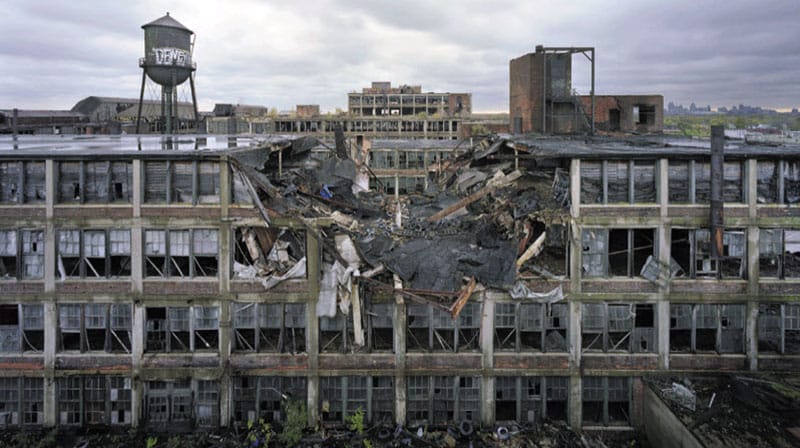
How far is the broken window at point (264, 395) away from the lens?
76.0 feet

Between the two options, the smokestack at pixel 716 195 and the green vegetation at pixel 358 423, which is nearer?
the smokestack at pixel 716 195

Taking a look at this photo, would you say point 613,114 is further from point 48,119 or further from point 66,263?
point 48,119

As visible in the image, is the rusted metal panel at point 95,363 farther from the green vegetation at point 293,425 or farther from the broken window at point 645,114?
the broken window at point 645,114

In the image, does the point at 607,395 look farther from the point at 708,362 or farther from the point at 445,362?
the point at 445,362

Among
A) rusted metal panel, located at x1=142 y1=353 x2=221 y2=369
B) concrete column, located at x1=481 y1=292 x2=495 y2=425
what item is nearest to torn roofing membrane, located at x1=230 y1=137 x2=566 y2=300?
concrete column, located at x1=481 y1=292 x2=495 y2=425

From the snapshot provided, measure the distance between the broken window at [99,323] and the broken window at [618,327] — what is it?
18.4m

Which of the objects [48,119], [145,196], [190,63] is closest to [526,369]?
[145,196]

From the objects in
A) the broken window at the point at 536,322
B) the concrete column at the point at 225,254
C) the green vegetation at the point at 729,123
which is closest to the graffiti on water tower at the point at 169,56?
the concrete column at the point at 225,254

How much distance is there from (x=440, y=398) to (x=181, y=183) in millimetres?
13529

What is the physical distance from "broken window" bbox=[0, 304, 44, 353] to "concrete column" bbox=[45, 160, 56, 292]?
1.17 meters

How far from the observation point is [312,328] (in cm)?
2291

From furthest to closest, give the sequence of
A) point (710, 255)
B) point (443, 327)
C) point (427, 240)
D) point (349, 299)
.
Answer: point (427, 240), point (443, 327), point (710, 255), point (349, 299)

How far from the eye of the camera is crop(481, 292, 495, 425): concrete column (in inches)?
904

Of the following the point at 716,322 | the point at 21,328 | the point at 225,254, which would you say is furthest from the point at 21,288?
the point at 716,322
